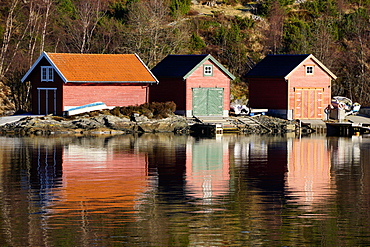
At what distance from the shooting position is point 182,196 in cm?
2556

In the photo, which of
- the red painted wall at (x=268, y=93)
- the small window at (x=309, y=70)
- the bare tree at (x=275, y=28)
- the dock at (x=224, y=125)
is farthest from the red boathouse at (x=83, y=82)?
the bare tree at (x=275, y=28)

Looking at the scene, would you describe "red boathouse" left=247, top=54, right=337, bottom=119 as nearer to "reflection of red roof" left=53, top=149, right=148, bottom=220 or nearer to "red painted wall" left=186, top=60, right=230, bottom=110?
"red painted wall" left=186, top=60, right=230, bottom=110

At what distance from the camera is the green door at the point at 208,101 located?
60250 millimetres

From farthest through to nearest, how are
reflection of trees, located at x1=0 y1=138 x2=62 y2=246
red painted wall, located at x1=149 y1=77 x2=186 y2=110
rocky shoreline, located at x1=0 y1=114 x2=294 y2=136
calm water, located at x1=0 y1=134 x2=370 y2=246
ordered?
red painted wall, located at x1=149 y1=77 x2=186 y2=110 < rocky shoreline, located at x1=0 y1=114 x2=294 y2=136 < reflection of trees, located at x1=0 y1=138 x2=62 y2=246 < calm water, located at x1=0 y1=134 x2=370 y2=246

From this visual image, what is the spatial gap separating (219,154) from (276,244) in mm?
21789

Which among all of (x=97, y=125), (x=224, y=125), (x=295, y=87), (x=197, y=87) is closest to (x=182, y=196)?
(x=97, y=125)

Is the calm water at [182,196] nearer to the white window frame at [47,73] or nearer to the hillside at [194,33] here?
the white window frame at [47,73]

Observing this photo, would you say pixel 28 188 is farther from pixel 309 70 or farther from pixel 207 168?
pixel 309 70

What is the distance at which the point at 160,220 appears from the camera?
2139 centimetres

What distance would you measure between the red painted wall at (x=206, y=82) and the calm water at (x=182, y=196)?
16.3 meters

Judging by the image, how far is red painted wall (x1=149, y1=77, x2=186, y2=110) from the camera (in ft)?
198

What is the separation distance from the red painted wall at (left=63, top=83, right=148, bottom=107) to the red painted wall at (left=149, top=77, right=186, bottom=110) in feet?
7.07

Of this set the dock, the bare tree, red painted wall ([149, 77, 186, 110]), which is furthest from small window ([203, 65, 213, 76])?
the bare tree

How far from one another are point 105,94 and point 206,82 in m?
7.77
